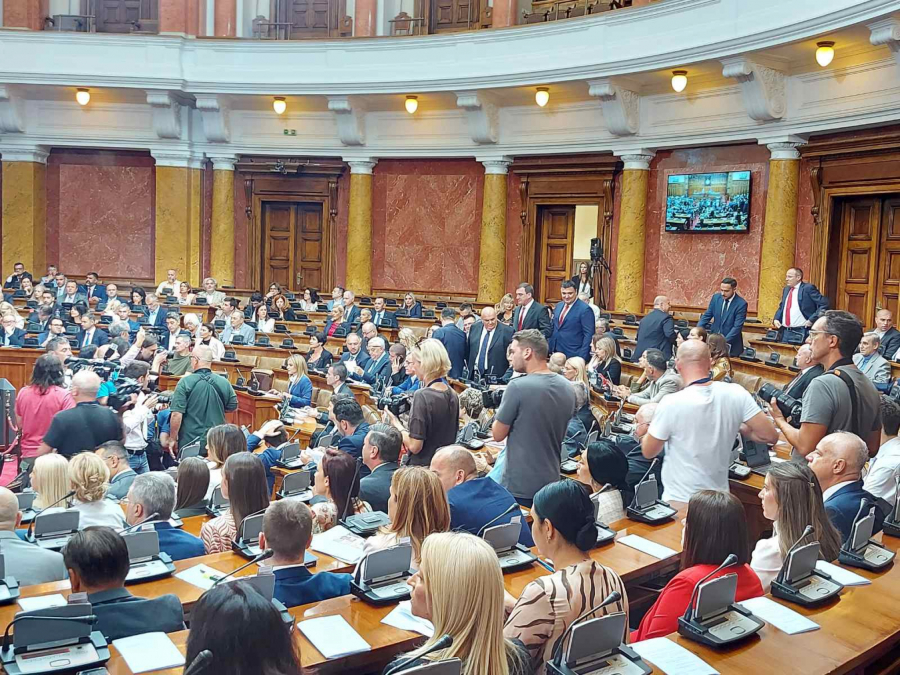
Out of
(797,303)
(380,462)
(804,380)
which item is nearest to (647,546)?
(380,462)

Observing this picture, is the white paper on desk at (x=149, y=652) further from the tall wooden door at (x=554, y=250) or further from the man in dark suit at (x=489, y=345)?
the tall wooden door at (x=554, y=250)

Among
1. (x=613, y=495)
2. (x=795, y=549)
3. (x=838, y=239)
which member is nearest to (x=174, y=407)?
(x=613, y=495)

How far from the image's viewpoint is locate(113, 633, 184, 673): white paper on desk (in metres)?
2.74

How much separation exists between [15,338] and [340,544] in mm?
8447

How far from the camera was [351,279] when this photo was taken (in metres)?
15.9

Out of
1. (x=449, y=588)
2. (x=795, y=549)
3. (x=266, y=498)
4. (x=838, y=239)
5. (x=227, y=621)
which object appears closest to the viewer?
(x=227, y=621)

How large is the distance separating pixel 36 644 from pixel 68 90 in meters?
14.5

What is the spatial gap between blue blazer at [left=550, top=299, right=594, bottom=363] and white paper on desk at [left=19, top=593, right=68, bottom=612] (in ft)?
20.8

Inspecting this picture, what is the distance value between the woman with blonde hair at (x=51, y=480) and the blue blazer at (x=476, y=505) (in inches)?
78.0

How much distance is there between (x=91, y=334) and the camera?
36.4ft

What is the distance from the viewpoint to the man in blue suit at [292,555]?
3.35m

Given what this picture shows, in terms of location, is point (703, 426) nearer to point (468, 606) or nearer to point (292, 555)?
point (292, 555)

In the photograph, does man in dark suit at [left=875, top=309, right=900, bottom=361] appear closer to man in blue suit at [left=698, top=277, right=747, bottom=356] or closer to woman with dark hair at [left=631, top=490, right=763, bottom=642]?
man in blue suit at [left=698, top=277, right=747, bottom=356]

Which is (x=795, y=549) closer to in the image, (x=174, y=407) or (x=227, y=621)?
(x=227, y=621)
